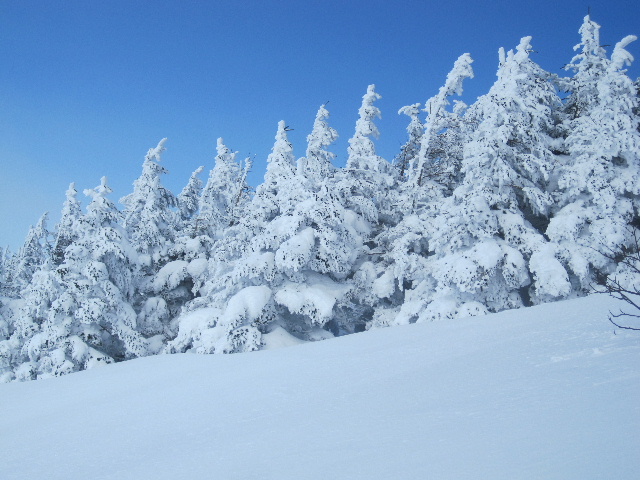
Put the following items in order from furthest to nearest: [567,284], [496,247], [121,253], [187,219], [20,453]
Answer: [187,219]
[121,253]
[496,247]
[567,284]
[20,453]

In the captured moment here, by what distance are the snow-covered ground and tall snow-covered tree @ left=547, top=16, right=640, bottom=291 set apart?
216 inches

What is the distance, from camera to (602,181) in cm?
1452

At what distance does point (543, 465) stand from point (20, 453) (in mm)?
6554

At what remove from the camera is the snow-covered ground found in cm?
340

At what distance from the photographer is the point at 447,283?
1480 cm

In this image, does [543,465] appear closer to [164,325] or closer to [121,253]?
[121,253]

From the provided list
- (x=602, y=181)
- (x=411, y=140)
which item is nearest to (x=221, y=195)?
(x=411, y=140)

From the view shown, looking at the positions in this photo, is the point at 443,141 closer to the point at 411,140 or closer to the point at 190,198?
the point at 411,140

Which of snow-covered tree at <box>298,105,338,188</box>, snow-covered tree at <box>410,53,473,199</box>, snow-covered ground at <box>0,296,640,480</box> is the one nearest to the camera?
snow-covered ground at <box>0,296,640,480</box>

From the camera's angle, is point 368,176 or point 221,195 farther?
point 221,195

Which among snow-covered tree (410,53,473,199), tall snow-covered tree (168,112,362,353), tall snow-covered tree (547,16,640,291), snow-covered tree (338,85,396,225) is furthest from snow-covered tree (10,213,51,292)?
tall snow-covered tree (547,16,640,291)

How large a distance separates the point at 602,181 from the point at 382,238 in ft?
28.1

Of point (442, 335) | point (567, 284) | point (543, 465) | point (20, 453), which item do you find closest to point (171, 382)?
point (20, 453)

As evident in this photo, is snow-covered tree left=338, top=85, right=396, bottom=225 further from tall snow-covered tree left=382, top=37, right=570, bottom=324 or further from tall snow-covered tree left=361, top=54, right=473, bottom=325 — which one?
tall snow-covered tree left=382, top=37, right=570, bottom=324
